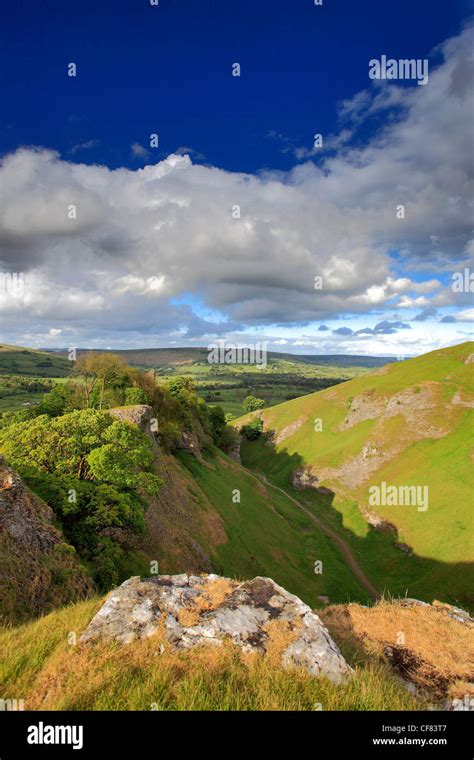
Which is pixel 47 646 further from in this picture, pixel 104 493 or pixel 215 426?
pixel 215 426

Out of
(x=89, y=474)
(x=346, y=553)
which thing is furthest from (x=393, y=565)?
(x=89, y=474)

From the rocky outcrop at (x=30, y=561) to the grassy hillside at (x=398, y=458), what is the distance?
182 feet

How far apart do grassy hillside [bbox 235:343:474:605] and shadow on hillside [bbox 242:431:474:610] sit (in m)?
0.20

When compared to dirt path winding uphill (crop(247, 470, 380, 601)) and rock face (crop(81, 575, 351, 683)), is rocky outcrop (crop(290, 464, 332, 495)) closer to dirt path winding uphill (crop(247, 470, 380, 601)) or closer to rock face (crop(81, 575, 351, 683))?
dirt path winding uphill (crop(247, 470, 380, 601))

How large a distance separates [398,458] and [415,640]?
8181 cm

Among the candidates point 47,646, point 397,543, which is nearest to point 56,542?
point 47,646

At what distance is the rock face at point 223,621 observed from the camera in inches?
389

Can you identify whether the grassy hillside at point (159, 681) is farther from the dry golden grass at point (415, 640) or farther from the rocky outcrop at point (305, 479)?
the rocky outcrop at point (305, 479)

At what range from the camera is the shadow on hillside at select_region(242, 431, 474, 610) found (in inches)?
1998

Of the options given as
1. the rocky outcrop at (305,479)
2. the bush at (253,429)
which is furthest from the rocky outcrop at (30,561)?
the bush at (253,429)
